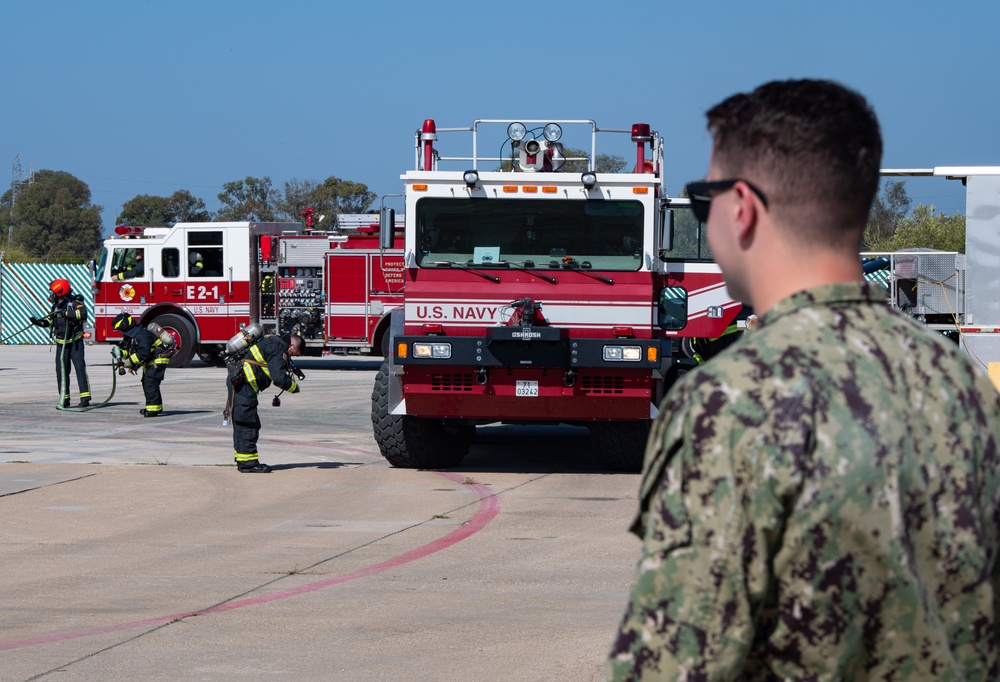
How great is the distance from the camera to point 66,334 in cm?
1919

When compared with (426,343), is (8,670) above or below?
below

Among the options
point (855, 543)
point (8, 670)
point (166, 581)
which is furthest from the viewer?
point (166, 581)

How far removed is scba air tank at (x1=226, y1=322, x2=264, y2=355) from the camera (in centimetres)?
1273

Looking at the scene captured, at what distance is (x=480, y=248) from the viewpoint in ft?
39.9

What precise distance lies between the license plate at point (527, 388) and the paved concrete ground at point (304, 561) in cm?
85

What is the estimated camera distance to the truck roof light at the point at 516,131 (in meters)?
12.6

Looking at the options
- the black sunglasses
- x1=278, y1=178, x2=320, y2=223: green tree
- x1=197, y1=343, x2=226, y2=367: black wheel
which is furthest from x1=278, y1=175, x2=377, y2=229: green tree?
the black sunglasses

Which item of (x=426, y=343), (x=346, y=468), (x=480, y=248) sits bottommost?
(x=346, y=468)

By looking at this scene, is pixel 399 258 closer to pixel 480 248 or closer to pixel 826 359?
pixel 480 248

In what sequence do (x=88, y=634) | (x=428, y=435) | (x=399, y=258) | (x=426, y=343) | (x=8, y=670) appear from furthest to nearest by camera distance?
(x=399, y=258), (x=428, y=435), (x=426, y=343), (x=88, y=634), (x=8, y=670)

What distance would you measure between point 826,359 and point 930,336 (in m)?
0.24

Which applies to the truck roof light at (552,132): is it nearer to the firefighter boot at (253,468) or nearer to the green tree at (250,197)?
the firefighter boot at (253,468)

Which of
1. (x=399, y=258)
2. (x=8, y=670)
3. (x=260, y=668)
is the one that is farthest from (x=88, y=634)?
(x=399, y=258)

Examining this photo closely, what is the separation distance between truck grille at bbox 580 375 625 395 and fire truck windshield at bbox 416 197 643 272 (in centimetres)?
103
